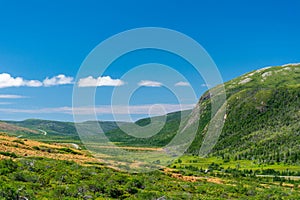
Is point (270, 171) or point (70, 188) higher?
point (70, 188)

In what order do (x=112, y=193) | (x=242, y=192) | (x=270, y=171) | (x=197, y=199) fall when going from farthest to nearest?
(x=270, y=171) → (x=242, y=192) → (x=197, y=199) → (x=112, y=193)

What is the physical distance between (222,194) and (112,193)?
25.9 metres

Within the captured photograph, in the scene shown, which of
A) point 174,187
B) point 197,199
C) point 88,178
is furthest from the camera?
point 174,187

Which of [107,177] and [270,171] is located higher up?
[107,177]

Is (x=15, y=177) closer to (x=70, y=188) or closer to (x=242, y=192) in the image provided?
(x=70, y=188)

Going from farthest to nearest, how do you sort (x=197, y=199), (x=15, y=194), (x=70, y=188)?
(x=197, y=199) < (x=70, y=188) < (x=15, y=194)

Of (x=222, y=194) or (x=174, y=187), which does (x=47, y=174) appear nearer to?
(x=174, y=187)

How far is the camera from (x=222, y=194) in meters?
64.6

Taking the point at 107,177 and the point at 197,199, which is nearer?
the point at 197,199

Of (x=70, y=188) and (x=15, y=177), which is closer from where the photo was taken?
(x=70, y=188)

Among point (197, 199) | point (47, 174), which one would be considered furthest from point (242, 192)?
point (47, 174)

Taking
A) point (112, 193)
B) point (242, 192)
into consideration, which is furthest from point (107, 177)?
point (242, 192)

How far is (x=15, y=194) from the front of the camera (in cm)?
3425

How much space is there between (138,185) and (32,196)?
24688mm
